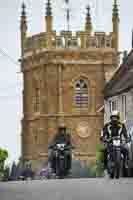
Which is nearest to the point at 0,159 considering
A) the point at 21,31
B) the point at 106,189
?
the point at 21,31

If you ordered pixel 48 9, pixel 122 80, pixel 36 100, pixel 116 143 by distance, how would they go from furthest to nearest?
pixel 48 9, pixel 36 100, pixel 122 80, pixel 116 143

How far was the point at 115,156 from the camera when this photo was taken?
27.5 m

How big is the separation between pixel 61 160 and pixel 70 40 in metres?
69.1

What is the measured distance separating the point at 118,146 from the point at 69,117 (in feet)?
233

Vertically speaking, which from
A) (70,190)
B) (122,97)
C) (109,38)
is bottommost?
(70,190)

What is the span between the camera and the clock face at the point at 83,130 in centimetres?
9856

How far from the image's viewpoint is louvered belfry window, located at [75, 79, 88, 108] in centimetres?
9788

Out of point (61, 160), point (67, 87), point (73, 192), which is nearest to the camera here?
point (73, 192)

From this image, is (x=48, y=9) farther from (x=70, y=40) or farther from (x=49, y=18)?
(x=70, y=40)

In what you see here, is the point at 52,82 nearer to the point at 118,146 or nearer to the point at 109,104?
the point at 109,104

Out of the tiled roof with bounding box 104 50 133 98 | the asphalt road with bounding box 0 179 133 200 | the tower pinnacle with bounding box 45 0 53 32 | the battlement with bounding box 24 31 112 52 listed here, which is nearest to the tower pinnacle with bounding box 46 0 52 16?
the tower pinnacle with bounding box 45 0 53 32

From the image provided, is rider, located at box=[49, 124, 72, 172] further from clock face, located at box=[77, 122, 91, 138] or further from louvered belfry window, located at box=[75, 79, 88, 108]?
clock face, located at box=[77, 122, 91, 138]

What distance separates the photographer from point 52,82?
9850 centimetres

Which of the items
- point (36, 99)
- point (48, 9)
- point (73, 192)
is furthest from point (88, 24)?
point (73, 192)
